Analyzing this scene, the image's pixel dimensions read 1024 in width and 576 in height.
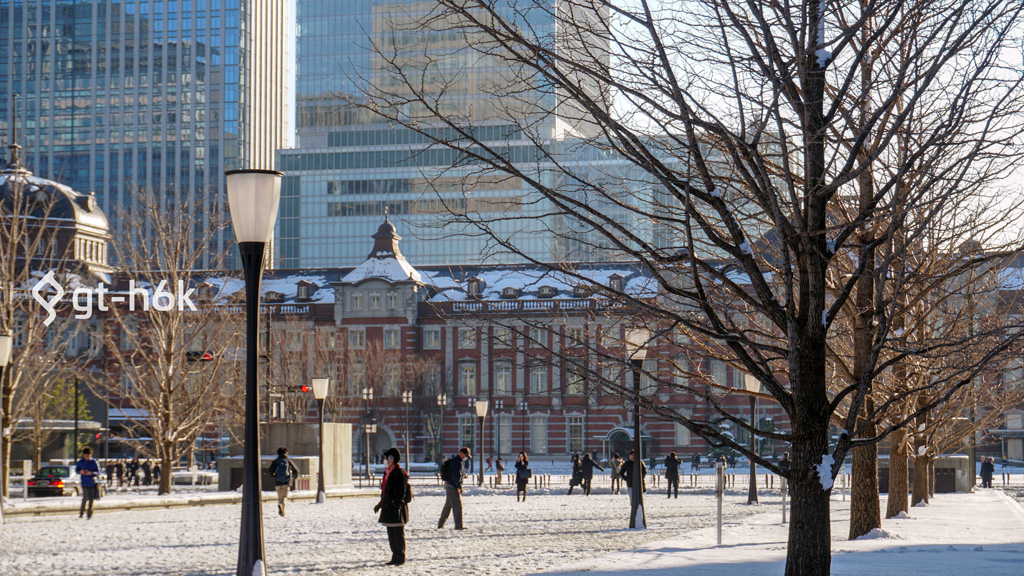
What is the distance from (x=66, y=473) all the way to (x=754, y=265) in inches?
1516

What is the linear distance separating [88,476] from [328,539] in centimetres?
768

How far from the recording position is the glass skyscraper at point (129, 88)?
138875mm

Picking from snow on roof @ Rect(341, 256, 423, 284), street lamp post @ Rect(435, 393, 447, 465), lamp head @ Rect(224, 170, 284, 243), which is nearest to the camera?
lamp head @ Rect(224, 170, 284, 243)

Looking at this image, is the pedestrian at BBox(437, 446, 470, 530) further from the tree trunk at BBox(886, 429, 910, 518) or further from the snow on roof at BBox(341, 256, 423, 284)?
the snow on roof at BBox(341, 256, 423, 284)

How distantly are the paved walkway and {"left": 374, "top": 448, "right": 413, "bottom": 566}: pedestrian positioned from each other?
2.21 meters

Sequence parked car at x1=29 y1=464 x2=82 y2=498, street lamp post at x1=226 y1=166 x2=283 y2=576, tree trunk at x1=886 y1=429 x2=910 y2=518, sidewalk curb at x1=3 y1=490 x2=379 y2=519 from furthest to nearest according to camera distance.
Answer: parked car at x1=29 y1=464 x2=82 y2=498 < sidewalk curb at x1=3 y1=490 x2=379 y2=519 < tree trunk at x1=886 y1=429 x2=910 y2=518 < street lamp post at x1=226 y1=166 x2=283 y2=576

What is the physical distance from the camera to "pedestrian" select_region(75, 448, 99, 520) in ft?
78.0

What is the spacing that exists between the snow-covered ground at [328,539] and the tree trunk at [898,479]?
3836 millimetres

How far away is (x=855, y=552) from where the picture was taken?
15.0 metres

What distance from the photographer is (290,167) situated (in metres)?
111

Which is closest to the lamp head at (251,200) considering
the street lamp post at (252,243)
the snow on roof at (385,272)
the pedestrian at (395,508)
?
the street lamp post at (252,243)

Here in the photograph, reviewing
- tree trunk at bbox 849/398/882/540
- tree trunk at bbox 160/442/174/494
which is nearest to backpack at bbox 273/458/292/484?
tree trunk at bbox 160/442/174/494

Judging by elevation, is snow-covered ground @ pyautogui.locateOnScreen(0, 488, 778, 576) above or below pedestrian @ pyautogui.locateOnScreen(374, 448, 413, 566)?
below

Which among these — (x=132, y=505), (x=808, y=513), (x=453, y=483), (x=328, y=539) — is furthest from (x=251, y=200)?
(x=132, y=505)
